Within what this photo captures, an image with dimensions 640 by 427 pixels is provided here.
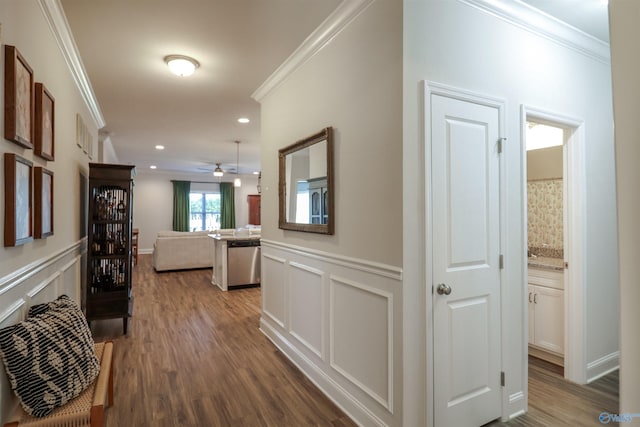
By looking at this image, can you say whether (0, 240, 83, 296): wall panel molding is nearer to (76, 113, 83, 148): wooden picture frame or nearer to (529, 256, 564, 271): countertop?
(76, 113, 83, 148): wooden picture frame

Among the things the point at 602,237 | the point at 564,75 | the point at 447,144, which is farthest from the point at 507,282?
the point at 564,75

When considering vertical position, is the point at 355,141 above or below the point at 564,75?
below

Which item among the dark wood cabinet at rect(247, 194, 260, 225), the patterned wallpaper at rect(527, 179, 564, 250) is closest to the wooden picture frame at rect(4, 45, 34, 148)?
the patterned wallpaper at rect(527, 179, 564, 250)

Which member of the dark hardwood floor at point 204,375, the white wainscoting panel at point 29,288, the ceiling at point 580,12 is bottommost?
the dark hardwood floor at point 204,375

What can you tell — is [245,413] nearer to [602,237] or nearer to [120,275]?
[120,275]

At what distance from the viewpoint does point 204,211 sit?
37.2 ft

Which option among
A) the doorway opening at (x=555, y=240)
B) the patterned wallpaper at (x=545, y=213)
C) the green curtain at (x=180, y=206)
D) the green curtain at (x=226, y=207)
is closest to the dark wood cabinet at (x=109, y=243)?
the doorway opening at (x=555, y=240)

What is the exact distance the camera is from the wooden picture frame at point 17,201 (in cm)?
155

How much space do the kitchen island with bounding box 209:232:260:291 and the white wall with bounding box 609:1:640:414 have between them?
218 inches

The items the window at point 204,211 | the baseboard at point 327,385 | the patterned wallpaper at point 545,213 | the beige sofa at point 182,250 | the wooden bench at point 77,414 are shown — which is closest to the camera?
the wooden bench at point 77,414

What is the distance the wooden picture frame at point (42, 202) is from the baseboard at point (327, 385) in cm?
204

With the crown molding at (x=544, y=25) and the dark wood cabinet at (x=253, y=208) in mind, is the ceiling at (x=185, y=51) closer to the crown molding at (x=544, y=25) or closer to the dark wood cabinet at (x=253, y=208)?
the crown molding at (x=544, y=25)

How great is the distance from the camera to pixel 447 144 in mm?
1915

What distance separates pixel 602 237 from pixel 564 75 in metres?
1.31
